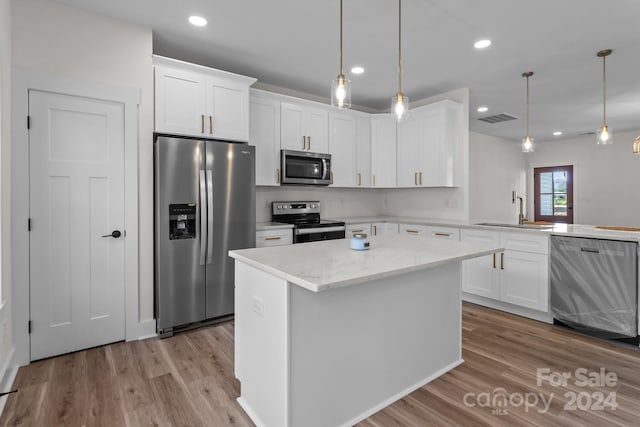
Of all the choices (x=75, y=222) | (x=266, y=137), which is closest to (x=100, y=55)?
(x=75, y=222)

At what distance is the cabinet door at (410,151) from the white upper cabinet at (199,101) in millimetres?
2333

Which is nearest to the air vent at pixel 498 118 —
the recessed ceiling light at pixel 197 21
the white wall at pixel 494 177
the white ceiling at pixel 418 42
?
the white wall at pixel 494 177

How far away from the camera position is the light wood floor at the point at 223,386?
1846mm

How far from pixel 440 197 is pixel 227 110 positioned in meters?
3.13

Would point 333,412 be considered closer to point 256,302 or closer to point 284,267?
point 256,302

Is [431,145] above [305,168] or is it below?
above

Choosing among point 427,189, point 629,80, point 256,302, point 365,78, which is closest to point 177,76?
point 365,78

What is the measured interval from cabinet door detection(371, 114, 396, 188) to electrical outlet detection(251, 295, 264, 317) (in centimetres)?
352

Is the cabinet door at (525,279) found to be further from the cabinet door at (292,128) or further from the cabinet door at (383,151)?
the cabinet door at (292,128)

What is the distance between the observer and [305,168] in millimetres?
4199

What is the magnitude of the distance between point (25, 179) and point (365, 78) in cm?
344

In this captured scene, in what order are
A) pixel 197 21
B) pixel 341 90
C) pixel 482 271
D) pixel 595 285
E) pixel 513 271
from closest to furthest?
pixel 341 90 < pixel 197 21 < pixel 595 285 < pixel 513 271 < pixel 482 271

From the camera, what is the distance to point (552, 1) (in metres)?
2.40

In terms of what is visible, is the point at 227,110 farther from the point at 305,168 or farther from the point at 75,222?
the point at 75,222
